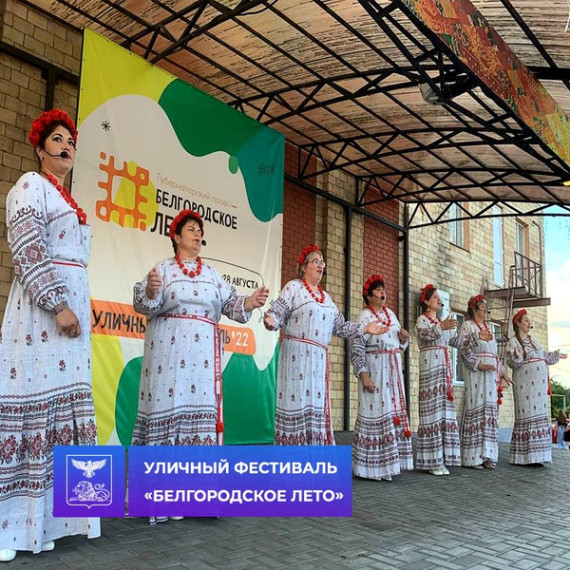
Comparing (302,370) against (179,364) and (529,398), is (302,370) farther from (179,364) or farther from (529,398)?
(529,398)

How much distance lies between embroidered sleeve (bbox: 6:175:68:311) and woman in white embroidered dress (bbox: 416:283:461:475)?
4.28 metres

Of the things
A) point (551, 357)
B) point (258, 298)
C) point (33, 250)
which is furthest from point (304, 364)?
point (551, 357)

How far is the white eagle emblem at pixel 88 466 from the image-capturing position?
2.15 metres

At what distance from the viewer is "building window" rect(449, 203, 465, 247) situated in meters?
13.5

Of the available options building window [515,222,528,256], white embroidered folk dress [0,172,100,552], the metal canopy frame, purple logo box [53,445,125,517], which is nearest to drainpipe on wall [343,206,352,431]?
the metal canopy frame

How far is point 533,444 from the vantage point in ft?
23.1

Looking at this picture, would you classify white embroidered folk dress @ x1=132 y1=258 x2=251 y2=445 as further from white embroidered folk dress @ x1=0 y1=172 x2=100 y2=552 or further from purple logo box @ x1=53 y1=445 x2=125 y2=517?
purple logo box @ x1=53 y1=445 x2=125 y2=517

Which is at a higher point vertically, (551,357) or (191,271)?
(191,271)

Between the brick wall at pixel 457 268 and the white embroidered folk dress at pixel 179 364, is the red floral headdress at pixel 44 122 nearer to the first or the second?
the white embroidered folk dress at pixel 179 364

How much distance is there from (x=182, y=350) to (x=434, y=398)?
11.6ft

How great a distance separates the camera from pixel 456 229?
13.7 meters

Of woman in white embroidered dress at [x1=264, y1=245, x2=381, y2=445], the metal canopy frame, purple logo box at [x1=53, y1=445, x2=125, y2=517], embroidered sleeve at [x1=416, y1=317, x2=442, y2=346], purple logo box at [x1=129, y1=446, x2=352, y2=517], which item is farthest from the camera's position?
embroidered sleeve at [x1=416, y1=317, x2=442, y2=346]

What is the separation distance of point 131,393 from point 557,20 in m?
5.29

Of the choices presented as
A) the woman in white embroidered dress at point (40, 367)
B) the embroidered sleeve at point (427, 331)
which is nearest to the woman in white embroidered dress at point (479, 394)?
the embroidered sleeve at point (427, 331)
